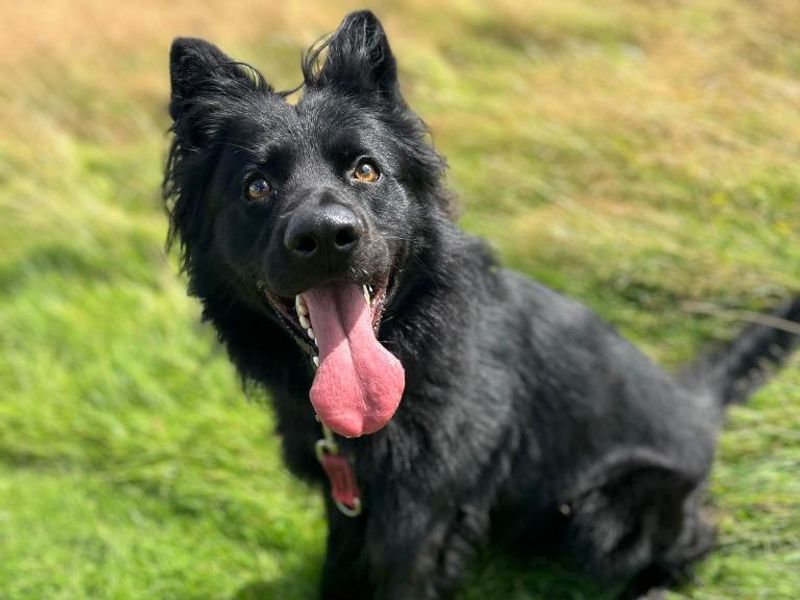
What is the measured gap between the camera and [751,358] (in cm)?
357

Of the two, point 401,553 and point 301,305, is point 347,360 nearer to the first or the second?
point 301,305

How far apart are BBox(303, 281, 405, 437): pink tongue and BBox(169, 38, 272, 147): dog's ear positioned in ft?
2.42

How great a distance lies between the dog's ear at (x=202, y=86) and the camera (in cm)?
265

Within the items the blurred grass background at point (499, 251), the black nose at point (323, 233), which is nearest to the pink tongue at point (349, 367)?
the black nose at point (323, 233)

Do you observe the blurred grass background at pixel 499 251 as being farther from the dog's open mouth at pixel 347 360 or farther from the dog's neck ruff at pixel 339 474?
the dog's open mouth at pixel 347 360

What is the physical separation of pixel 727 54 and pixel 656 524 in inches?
120

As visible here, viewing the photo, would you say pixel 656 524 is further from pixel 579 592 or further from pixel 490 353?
pixel 490 353

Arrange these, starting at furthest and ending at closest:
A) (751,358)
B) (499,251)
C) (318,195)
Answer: (499,251), (751,358), (318,195)

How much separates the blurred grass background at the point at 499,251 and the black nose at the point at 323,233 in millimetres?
1770

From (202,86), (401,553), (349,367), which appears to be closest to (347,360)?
(349,367)

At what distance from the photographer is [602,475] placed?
3.17 metres

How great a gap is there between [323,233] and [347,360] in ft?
1.24

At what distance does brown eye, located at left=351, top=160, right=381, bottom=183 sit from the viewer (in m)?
2.52

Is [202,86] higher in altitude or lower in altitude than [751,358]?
higher
